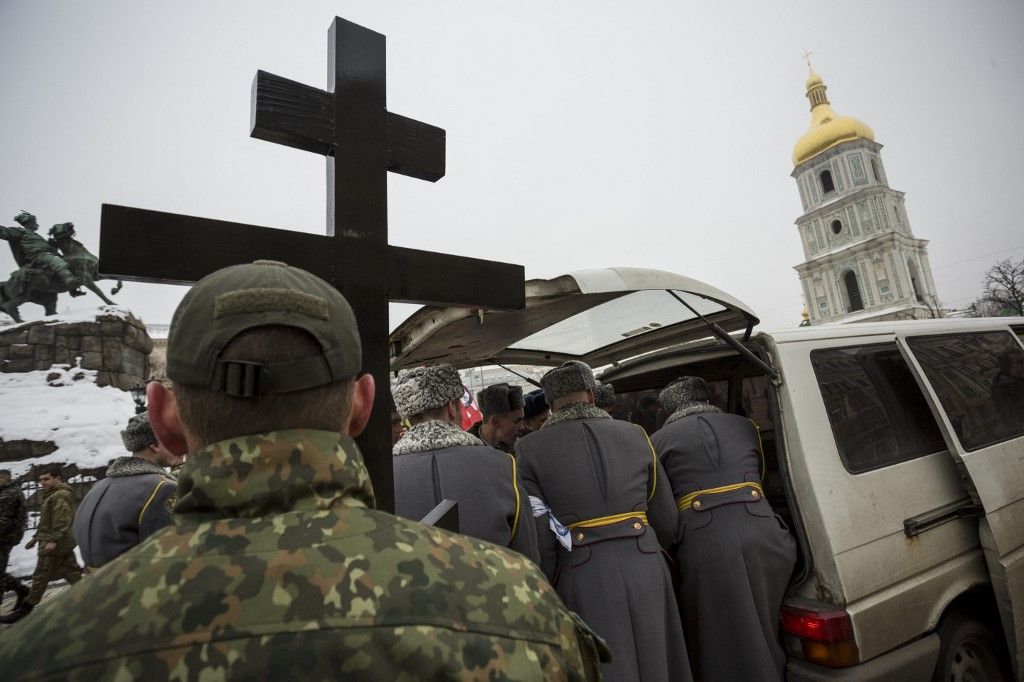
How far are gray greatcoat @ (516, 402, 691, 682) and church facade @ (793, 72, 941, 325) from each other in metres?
50.3

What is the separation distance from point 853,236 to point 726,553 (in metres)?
55.4

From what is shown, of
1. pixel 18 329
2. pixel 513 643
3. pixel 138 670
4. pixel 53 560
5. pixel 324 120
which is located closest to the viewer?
pixel 138 670

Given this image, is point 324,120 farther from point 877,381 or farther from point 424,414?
point 877,381

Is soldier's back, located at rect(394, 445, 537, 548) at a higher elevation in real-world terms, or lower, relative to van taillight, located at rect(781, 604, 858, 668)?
higher

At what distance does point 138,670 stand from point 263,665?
0.50 feet

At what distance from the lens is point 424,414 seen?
Result: 2.51 metres

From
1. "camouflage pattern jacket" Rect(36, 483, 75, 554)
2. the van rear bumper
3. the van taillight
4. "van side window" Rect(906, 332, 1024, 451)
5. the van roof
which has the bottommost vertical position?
the van rear bumper

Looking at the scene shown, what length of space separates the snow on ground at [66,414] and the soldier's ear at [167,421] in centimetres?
1352

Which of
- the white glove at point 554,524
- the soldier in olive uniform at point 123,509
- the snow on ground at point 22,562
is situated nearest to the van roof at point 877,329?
the white glove at point 554,524

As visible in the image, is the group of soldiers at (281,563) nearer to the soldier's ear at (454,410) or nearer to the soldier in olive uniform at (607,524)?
the soldier's ear at (454,410)

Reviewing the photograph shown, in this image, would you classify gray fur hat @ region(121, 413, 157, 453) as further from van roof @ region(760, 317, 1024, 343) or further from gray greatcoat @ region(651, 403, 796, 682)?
van roof @ region(760, 317, 1024, 343)

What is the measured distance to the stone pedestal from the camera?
43.6ft

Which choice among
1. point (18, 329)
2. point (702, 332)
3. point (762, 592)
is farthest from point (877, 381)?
point (18, 329)

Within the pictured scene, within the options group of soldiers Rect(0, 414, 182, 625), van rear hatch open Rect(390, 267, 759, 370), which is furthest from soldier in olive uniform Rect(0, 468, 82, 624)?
van rear hatch open Rect(390, 267, 759, 370)
